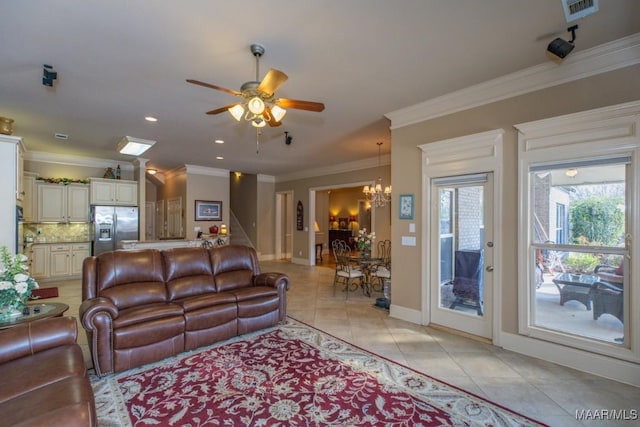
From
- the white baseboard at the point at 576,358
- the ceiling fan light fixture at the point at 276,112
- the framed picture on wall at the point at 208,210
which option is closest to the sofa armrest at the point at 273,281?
the ceiling fan light fixture at the point at 276,112

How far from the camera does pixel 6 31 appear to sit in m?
2.37

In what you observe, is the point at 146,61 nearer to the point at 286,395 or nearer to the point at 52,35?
the point at 52,35

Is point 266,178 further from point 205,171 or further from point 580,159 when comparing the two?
point 580,159

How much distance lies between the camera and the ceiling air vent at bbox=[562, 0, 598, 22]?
1.97m

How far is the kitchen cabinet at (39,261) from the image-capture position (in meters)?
6.20

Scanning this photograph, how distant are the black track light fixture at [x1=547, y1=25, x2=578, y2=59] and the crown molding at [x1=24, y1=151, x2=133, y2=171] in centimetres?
864

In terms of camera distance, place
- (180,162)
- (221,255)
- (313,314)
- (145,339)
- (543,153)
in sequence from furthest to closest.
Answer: (180,162)
(313,314)
(221,255)
(543,153)
(145,339)

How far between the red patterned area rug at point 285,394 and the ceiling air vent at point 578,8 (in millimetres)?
2904

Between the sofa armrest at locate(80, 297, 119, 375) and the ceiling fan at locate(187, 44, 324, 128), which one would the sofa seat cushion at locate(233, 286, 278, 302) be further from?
the ceiling fan at locate(187, 44, 324, 128)

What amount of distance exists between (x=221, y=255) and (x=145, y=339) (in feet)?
4.75

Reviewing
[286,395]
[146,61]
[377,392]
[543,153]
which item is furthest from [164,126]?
[543,153]

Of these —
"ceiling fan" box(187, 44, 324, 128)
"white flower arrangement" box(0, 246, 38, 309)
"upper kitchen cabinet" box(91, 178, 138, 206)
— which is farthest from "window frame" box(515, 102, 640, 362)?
"upper kitchen cabinet" box(91, 178, 138, 206)

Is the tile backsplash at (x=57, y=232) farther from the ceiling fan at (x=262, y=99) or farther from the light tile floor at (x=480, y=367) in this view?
the ceiling fan at (x=262, y=99)

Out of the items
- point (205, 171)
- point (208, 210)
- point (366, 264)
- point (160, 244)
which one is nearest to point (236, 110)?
point (160, 244)
